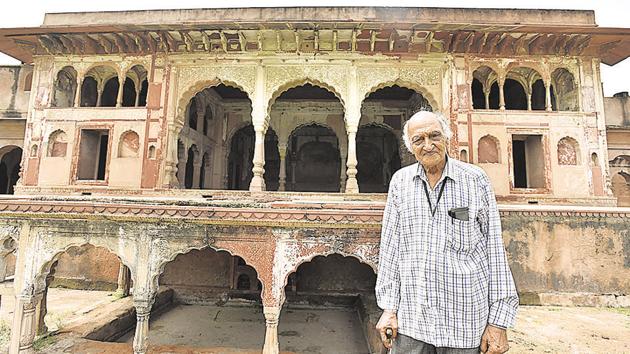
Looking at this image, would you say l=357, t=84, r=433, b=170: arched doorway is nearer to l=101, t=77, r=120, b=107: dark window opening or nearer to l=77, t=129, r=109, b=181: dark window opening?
l=101, t=77, r=120, b=107: dark window opening

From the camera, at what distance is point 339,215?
485 centimetres

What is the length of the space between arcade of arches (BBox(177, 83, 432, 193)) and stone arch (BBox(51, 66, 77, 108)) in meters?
3.36

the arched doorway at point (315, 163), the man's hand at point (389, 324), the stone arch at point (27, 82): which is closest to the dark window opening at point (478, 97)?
the arched doorway at point (315, 163)

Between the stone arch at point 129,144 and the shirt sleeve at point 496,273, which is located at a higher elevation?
the stone arch at point 129,144

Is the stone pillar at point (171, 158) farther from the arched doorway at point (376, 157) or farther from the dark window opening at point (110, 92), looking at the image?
the arched doorway at point (376, 157)

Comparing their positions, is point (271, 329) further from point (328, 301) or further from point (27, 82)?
point (27, 82)

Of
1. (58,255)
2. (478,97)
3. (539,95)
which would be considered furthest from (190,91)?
(539,95)

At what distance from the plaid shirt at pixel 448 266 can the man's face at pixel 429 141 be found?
9 centimetres

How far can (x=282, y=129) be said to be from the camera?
1362cm

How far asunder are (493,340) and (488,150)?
8381mm

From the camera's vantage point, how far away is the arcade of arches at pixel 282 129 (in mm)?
12469

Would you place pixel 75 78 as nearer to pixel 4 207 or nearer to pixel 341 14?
pixel 4 207

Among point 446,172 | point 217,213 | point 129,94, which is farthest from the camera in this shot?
point 129,94

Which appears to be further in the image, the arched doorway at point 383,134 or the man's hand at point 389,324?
the arched doorway at point 383,134
